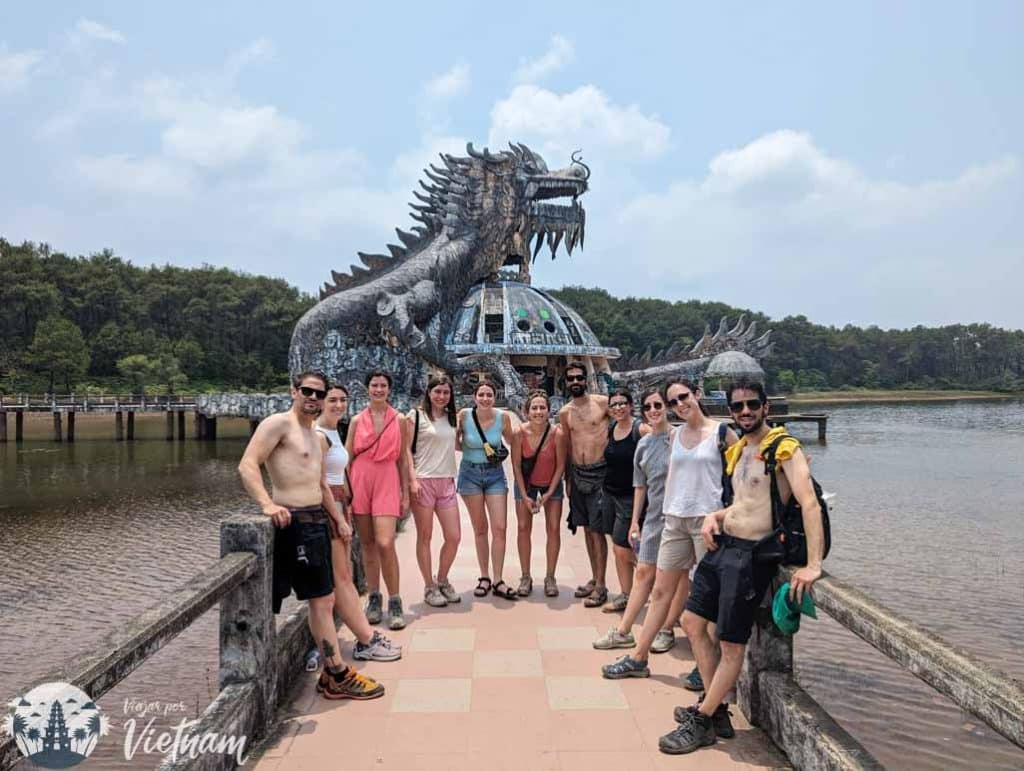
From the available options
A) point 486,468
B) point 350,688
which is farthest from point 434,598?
point 350,688

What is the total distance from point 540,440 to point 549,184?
21.1m

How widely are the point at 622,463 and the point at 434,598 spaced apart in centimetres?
177

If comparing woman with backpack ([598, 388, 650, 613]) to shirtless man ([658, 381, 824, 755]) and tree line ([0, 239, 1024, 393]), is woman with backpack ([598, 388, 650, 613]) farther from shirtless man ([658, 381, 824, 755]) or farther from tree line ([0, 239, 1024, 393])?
tree line ([0, 239, 1024, 393])

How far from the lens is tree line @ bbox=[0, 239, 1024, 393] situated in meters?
42.2

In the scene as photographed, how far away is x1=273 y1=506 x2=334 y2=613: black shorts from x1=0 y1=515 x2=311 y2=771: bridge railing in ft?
0.24

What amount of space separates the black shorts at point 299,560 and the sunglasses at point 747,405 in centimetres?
220

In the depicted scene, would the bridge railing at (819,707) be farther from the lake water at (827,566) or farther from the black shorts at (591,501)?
the black shorts at (591,501)

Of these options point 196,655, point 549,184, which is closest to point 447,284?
point 549,184

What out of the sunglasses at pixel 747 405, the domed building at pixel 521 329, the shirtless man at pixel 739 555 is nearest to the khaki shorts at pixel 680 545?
the shirtless man at pixel 739 555

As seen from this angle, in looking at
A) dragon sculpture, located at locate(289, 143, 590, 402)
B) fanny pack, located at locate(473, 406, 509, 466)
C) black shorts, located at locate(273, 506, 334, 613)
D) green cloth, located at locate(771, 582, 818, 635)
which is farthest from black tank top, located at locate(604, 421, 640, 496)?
dragon sculpture, located at locate(289, 143, 590, 402)

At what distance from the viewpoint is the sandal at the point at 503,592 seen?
5812mm

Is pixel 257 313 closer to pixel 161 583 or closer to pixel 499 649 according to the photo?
pixel 161 583

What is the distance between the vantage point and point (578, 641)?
193 inches

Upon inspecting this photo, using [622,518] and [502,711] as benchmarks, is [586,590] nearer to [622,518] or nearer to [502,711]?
[622,518]
